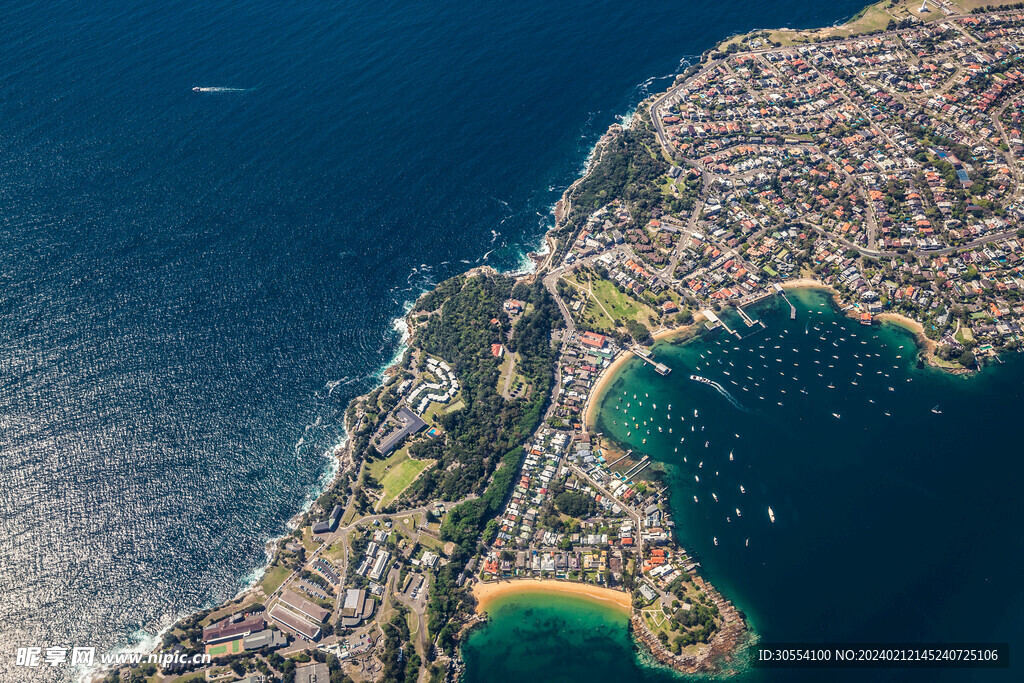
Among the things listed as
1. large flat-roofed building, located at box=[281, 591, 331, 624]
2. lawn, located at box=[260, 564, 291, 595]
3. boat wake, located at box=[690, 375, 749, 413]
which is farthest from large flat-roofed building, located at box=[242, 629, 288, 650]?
boat wake, located at box=[690, 375, 749, 413]

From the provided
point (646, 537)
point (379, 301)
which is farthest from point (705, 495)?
point (379, 301)

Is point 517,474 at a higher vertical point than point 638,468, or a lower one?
higher

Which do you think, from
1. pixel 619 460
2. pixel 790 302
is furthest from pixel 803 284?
pixel 619 460

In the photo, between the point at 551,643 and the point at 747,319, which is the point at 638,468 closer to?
the point at 551,643

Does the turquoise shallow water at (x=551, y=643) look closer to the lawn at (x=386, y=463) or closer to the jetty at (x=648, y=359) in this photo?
the lawn at (x=386, y=463)

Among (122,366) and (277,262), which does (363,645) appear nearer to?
(122,366)

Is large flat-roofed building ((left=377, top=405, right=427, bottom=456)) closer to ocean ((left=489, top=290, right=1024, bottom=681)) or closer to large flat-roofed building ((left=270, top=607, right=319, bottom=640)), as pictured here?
large flat-roofed building ((left=270, top=607, right=319, bottom=640))
